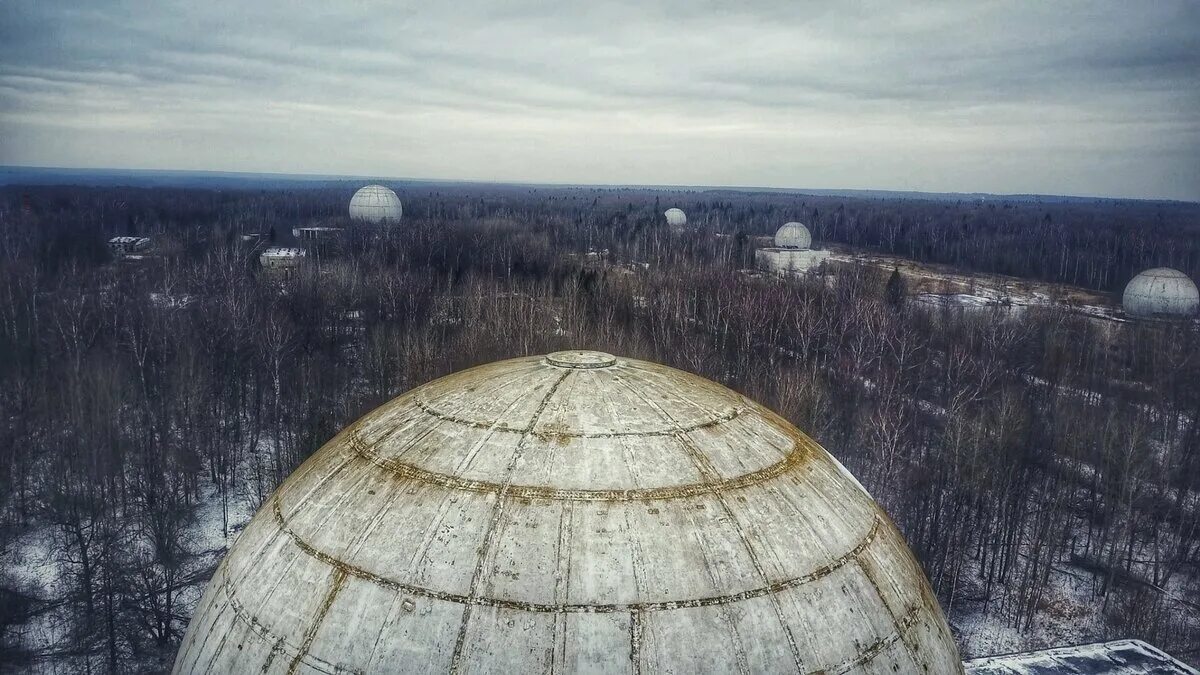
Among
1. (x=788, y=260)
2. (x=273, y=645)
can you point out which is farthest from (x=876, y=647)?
→ (x=788, y=260)

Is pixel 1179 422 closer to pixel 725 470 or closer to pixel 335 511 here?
pixel 725 470

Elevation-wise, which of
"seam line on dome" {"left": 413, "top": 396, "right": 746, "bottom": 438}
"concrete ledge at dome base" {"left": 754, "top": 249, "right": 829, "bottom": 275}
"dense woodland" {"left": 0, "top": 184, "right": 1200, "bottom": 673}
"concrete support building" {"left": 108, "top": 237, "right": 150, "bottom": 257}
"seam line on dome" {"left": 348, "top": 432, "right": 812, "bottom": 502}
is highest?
"seam line on dome" {"left": 413, "top": 396, "right": 746, "bottom": 438}

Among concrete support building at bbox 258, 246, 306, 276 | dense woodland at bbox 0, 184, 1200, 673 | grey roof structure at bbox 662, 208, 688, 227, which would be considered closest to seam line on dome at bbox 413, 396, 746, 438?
dense woodland at bbox 0, 184, 1200, 673

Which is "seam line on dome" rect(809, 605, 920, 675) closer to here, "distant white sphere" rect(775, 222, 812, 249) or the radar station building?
the radar station building

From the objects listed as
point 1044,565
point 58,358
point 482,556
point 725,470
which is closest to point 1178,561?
point 1044,565

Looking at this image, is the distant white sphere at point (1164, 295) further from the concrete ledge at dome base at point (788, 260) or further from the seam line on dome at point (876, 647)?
the seam line on dome at point (876, 647)

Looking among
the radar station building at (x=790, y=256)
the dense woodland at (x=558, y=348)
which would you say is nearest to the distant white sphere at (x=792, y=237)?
the radar station building at (x=790, y=256)
